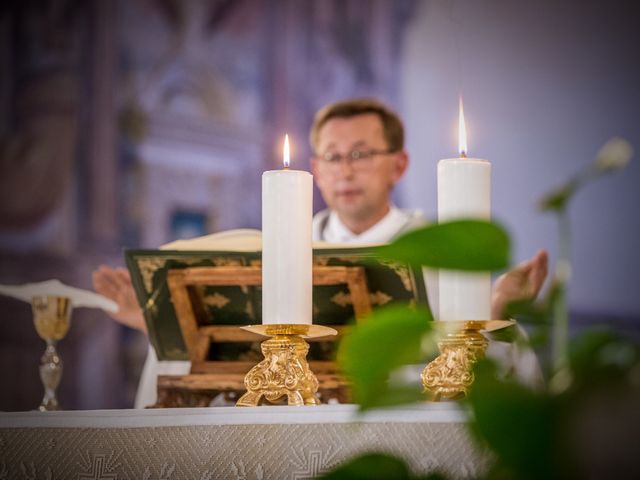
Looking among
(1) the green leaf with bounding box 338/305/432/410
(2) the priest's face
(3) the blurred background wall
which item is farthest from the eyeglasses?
(1) the green leaf with bounding box 338/305/432/410

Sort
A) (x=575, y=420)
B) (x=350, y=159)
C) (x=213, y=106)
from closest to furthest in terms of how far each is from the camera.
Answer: (x=575, y=420) < (x=350, y=159) < (x=213, y=106)

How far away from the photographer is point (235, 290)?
5.09 feet

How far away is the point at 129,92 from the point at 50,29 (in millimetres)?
449

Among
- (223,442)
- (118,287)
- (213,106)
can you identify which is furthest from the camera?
(213,106)

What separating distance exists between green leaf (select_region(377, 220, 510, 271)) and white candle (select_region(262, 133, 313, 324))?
2.59ft

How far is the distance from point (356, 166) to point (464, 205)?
236 cm

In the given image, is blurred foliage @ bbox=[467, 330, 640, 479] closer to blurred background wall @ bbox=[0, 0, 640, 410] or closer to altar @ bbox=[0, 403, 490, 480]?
altar @ bbox=[0, 403, 490, 480]

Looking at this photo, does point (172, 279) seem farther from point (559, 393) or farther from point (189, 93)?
point (189, 93)

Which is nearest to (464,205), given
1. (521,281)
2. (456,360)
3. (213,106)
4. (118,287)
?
(456,360)

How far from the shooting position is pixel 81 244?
4328 mm

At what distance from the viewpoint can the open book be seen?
148 cm

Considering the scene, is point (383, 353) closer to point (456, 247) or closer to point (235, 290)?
point (456, 247)

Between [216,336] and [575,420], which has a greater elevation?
[575,420]

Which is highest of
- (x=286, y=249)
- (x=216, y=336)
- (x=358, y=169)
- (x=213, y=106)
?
(x=213, y=106)
